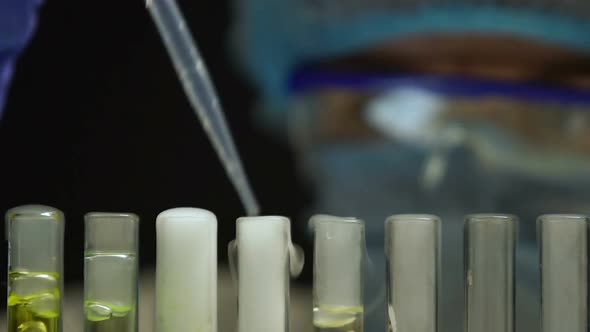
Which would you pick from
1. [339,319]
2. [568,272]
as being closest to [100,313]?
[339,319]

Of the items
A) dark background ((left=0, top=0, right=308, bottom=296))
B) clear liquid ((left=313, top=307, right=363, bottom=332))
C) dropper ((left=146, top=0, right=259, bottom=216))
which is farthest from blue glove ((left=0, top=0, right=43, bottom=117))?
clear liquid ((left=313, top=307, right=363, bottom=332))

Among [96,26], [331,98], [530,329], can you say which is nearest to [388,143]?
[331,98]

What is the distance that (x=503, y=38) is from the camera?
0.94 meters

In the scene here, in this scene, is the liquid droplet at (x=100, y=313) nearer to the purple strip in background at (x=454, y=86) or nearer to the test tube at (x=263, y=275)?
the test tube at (x=263, y=275)

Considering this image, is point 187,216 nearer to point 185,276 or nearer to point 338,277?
point 185,276

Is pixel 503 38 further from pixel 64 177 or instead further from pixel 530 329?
pixel 64 177

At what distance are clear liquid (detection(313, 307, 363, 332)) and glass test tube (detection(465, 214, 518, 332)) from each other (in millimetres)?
112

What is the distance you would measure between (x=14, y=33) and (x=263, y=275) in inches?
16.9

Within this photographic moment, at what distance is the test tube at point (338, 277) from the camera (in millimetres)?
801

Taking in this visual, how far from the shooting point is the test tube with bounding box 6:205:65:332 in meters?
0.79

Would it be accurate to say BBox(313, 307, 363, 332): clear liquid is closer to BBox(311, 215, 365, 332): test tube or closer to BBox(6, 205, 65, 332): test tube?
BBox(311, 215, 365, 332): test tube

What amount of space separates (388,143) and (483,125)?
11 cm

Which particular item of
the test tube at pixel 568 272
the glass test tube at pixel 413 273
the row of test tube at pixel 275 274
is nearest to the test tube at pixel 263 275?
the row of test tube at pixel 275 274

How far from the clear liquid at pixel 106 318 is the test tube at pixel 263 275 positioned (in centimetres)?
11
